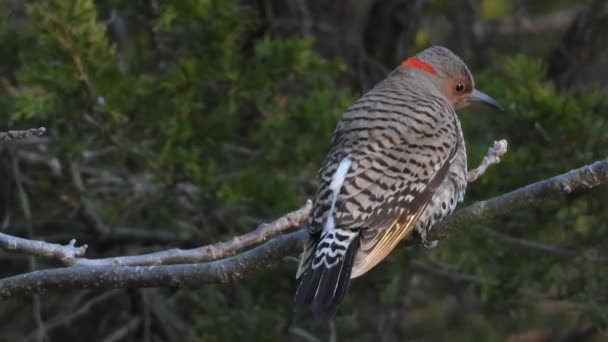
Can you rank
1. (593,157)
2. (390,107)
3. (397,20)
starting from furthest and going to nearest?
→ (397,20) → (593,157) → (390,107)

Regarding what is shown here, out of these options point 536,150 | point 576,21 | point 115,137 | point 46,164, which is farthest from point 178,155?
point 576,21

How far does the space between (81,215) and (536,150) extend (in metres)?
2.35

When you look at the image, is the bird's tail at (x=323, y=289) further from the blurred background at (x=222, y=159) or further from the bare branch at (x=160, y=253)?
the blurred background at (x=222, y=159)

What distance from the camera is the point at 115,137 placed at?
5.48 meters

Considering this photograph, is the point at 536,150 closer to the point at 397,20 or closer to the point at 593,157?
the point at 593,157

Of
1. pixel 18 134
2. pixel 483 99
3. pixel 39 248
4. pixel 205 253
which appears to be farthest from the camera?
pixel 483 99

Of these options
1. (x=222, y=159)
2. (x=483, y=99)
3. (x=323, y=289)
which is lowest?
(x=222, y=159)

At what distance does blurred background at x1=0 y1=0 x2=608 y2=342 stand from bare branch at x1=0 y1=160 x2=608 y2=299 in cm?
159

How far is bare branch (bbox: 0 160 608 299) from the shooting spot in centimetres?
364

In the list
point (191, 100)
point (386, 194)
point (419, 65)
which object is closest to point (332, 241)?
point (386, 194)

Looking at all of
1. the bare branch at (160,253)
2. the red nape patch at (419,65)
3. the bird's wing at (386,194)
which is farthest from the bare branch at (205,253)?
the red nape patch at (419,65)

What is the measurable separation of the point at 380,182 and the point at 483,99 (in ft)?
4.30

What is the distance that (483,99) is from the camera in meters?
5.73

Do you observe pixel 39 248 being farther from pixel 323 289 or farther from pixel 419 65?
pixel 419 65
